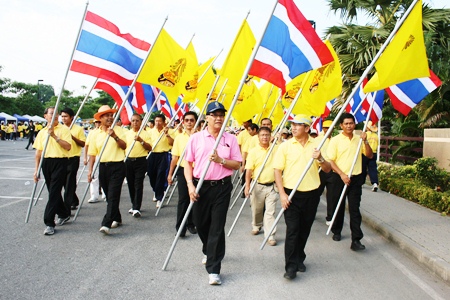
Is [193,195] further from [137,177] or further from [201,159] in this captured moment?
[137,177]

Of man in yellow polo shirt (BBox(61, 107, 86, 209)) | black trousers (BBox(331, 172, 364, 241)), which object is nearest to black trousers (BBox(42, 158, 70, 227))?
man in yellow polo shirt (BBox(61, 107, 86, 209))

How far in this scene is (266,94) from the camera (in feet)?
34.6

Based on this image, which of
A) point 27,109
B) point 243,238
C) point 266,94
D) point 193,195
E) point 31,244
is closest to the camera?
point 193,195

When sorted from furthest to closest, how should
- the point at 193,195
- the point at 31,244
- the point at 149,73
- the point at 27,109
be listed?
1. the point at 27,109
2. the point at 149,73
3. the point at 31,244
4. the point at 193,195

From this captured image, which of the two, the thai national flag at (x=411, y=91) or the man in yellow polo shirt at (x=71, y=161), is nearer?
the thai national flag at (x=411, y=91)

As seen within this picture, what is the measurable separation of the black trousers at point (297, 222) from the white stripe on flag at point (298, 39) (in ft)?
5.88

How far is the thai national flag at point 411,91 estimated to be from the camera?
20.2 feet

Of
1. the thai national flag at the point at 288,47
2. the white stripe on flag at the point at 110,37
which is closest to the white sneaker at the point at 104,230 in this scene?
the white stripe on flag at the point at 110,37

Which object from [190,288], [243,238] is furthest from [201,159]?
[243,238]

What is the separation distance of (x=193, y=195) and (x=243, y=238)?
6.61ft

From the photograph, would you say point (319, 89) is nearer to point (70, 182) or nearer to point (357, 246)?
point (357, 246)

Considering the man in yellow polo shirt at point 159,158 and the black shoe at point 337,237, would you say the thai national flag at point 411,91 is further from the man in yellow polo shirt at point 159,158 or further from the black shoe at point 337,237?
the man in yellow polo shirt at point 159,158

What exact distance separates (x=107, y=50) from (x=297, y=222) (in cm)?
401

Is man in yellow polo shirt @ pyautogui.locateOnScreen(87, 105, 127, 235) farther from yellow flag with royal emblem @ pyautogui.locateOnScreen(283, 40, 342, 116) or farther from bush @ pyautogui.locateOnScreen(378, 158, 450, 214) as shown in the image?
bush @ pyautogui.locateOnScreen(378, 158, 450, 214)
